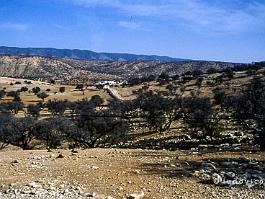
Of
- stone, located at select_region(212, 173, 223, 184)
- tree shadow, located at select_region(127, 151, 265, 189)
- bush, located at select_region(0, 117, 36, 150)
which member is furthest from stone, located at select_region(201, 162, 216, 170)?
bush, located at select_region(0, 117, 36, 150)

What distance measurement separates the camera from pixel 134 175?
14.2 meters

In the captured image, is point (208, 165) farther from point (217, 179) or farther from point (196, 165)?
point (217, 179)

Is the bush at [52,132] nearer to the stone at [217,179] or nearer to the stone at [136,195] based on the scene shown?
the stone at [217,179]

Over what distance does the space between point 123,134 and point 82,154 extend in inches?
711

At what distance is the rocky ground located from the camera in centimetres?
1262

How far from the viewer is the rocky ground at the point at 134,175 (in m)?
12.6

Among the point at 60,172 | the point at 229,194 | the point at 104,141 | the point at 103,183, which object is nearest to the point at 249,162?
the point at 229,194

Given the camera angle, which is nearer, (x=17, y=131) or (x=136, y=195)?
(x=136, y=195)

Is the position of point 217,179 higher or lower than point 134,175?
higher

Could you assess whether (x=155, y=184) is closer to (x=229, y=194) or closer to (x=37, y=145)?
(x=229, y=194)

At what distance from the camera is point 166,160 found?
16.4 metres

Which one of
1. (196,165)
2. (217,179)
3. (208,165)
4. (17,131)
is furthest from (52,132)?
(217,179)

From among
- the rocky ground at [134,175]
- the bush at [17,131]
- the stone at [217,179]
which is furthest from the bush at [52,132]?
the stone at [217,179]

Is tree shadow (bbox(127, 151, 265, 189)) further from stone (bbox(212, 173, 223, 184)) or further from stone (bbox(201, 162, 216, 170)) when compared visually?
stone (bbox(212, 173, 223, 184))
